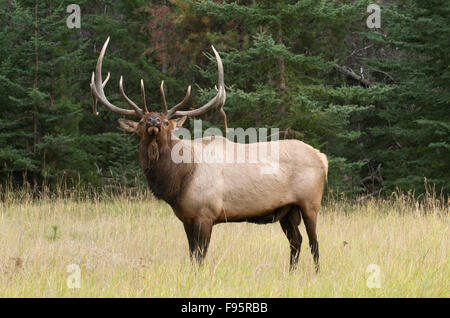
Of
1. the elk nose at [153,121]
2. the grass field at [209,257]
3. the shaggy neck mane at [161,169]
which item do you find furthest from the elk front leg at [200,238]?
the elk nose at [153,121]

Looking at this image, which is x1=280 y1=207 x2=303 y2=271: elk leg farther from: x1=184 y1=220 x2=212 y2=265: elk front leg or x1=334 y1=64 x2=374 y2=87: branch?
x1=334 y1=64 x2=374 y2=87: branch

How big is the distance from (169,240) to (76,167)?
→ 611 cm

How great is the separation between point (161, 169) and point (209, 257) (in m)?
1.25

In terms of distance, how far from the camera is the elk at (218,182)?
5.14 m

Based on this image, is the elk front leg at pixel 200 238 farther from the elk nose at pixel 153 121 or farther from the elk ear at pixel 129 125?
the elk ear at pixel 129 125

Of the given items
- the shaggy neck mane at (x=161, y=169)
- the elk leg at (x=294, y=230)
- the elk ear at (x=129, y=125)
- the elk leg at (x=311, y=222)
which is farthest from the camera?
the elk leg at (x=294, y=230)

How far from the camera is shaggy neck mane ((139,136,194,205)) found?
507 centimetres

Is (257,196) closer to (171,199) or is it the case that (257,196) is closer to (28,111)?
(171,199)

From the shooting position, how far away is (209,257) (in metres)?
5.82

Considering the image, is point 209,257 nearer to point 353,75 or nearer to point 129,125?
point 129,125

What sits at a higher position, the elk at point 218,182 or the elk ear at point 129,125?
the elk ear at point 129,125

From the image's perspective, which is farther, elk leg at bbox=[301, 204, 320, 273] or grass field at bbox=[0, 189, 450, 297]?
elk leg at bbox=[301, 204, 320, 273]

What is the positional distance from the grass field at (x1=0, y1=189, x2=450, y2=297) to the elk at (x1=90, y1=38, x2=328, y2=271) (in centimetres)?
39

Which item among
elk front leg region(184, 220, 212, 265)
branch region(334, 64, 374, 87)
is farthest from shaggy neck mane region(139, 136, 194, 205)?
branch region(334, 64, 374, 87)
